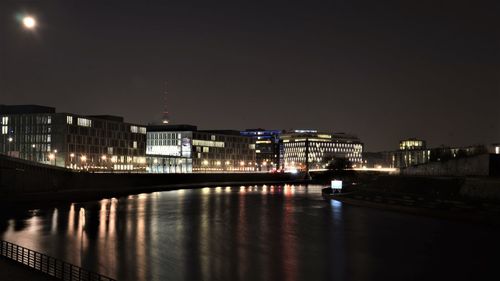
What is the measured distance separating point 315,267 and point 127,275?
1333 centimetres

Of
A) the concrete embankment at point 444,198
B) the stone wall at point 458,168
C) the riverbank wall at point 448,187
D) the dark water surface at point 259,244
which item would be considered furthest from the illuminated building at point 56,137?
the stone wall at point 458,168

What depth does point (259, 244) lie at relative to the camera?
47719 millimetres

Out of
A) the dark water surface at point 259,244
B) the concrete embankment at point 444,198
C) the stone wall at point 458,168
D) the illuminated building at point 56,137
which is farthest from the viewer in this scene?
the illuminated building at point 56,137

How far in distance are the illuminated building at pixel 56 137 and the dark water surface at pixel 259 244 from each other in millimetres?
85897

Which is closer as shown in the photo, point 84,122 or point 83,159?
point 83,159

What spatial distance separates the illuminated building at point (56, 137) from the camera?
155 meters

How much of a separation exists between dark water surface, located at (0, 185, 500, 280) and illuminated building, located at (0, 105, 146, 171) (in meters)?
85.9

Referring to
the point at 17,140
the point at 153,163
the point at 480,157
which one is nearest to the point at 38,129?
the point at 17,140

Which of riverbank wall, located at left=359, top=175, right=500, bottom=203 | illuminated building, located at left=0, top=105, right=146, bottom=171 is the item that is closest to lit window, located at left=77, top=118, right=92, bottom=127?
illuminated building, located at left=0, top=105, right=146, bottom=171

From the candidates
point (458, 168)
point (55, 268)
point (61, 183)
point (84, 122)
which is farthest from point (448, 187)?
point (84, 122)

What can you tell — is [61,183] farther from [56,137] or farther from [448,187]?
[448,187]

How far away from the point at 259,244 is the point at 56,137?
122 metres

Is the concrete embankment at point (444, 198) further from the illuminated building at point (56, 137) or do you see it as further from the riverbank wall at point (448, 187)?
the illuminated building at point (56, 137)

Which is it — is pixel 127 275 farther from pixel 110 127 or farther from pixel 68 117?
pixel 110 127
